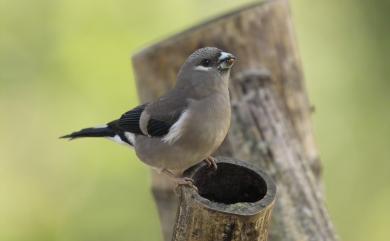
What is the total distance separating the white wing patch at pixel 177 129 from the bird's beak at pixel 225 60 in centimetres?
29

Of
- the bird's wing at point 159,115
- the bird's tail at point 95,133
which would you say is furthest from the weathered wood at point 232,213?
the bird's tail at point 95,133

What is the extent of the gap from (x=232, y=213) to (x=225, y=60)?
3.77ft

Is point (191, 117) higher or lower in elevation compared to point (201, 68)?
lower

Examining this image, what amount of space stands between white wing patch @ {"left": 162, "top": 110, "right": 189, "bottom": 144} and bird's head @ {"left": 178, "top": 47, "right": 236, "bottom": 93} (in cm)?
18

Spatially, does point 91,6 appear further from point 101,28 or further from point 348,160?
point 348,160

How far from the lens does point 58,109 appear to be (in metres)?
7.24

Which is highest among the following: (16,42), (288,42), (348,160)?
(288,42)

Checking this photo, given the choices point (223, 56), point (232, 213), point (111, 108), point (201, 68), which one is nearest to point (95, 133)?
point (201, 68)

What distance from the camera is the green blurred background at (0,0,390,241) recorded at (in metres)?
7.12

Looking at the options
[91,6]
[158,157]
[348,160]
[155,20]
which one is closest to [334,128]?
[348,160]

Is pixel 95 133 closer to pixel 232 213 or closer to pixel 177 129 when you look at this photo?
pixel 177 129

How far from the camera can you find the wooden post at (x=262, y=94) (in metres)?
4.22

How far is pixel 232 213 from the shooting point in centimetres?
273

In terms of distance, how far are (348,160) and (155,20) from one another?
2523 mm
